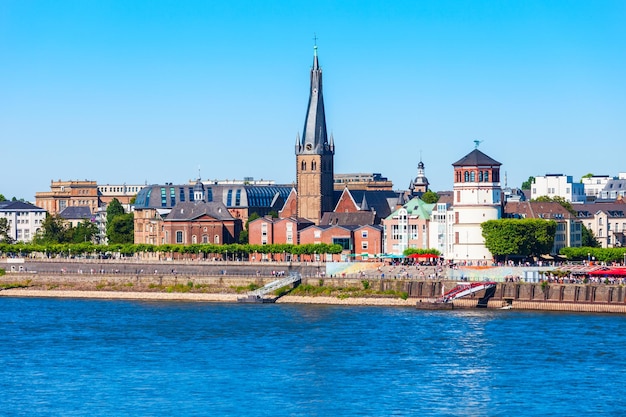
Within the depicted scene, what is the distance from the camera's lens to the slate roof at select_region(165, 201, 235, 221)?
6058 inches

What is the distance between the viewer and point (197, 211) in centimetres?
15450

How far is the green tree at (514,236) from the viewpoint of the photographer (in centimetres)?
12000

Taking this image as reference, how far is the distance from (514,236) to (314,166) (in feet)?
120

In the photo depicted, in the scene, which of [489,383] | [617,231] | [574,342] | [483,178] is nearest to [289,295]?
[483,178]

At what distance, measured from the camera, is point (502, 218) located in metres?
126

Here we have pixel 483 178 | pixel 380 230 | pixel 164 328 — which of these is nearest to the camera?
pixel 164 328

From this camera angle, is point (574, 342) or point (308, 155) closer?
point (574, 342)

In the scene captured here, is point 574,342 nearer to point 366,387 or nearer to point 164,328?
point 366,387

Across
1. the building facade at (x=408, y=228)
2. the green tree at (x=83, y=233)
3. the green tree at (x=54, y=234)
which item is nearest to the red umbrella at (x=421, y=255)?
the building facade at (x=408, y=228)

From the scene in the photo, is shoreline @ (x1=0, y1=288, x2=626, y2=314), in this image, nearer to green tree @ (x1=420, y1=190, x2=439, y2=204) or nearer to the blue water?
the blue water

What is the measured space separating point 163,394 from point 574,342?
86.9ft

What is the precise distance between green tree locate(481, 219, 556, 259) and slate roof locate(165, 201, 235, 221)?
41.4 m

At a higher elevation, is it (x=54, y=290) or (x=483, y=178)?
(x=483, y=178)

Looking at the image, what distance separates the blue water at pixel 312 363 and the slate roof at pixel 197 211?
51588 mm
